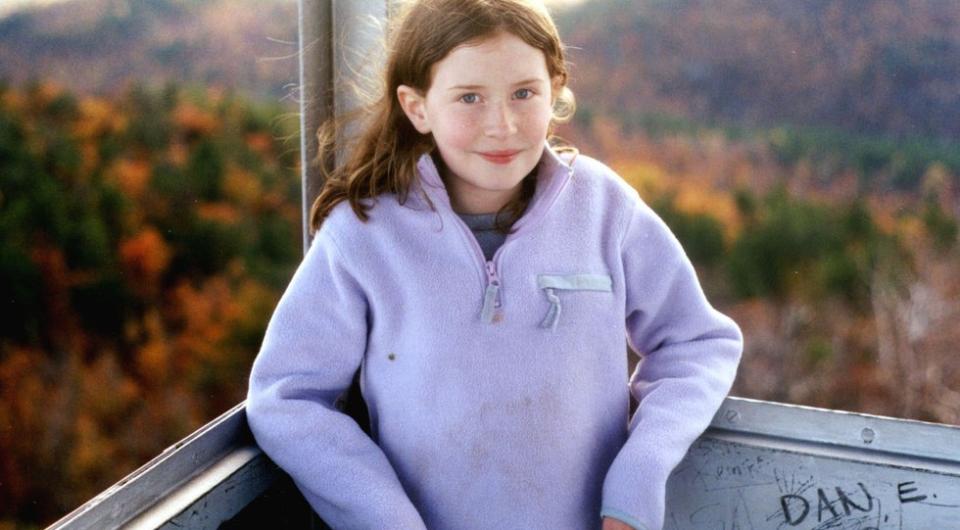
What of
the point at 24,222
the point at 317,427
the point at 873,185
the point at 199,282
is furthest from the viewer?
the point at 873,185

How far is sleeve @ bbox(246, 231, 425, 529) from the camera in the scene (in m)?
1.23

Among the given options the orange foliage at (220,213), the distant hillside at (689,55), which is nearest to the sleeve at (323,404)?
the distant hillside at (689,55)

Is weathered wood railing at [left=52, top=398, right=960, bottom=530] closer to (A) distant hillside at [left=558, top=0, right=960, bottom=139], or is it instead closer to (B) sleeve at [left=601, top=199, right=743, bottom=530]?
(B) sleeve at [left=601, top=199, right=743, bottom=530]

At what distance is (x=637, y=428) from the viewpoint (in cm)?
133

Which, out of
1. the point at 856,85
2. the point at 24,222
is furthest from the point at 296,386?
the point at 856,85

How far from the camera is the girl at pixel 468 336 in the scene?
125 cm

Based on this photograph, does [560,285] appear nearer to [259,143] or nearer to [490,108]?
[490,108]

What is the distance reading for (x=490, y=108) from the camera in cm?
124

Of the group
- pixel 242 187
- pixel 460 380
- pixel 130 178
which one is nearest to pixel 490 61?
pixel 460 380

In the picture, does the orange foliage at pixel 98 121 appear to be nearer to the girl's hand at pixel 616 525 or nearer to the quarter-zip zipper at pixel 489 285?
the quarter-zip zipper at pixel 489 285

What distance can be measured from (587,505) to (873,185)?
64.4 feet

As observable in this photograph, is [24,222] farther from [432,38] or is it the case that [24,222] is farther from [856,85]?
[432,38]

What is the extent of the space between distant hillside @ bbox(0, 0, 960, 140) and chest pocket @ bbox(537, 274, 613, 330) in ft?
33.1

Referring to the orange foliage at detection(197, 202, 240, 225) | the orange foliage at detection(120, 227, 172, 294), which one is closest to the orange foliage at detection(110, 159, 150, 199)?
the orange foliage at detection(120, 227, 172, 294)
